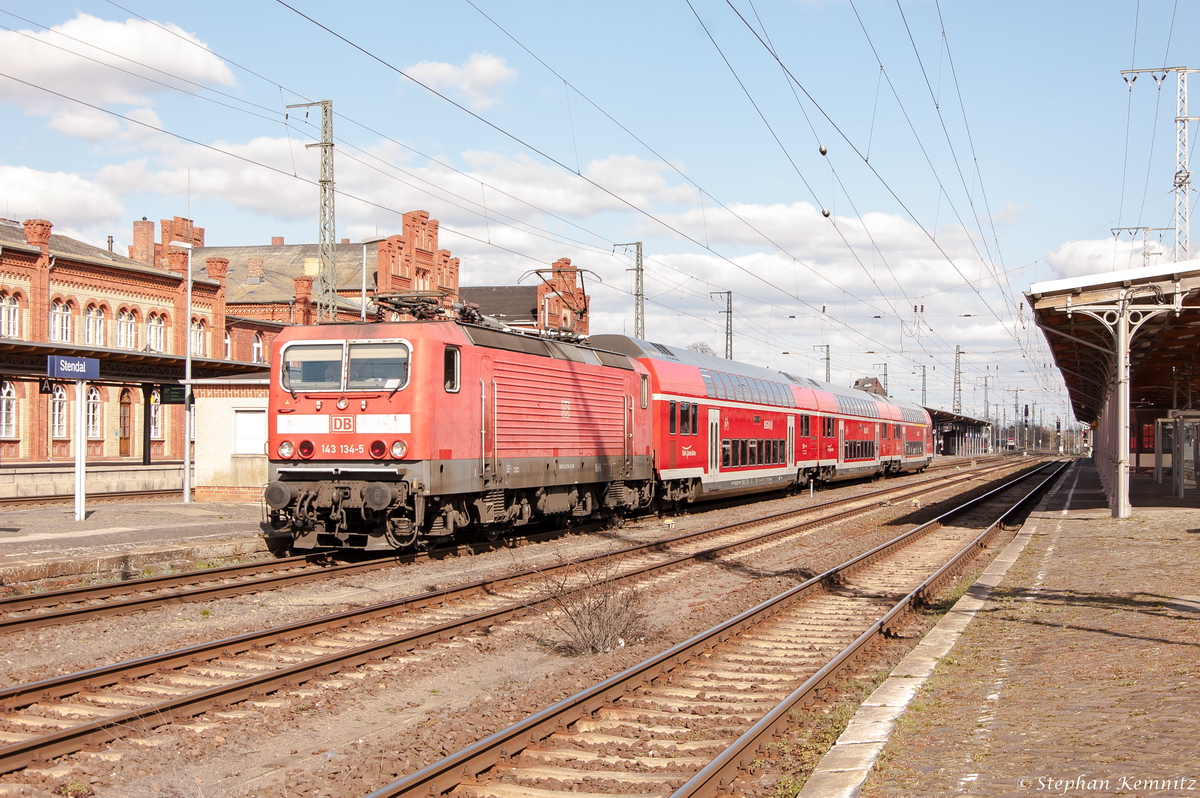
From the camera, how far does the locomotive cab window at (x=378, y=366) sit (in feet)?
47.2

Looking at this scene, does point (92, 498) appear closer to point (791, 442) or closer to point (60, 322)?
point (60, 322)

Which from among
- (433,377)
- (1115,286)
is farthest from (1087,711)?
(1115,286)

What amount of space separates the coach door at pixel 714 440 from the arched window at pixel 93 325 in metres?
31.2

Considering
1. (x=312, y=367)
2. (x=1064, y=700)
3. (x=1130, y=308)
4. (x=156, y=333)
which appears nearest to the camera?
(x=1064, y=700)

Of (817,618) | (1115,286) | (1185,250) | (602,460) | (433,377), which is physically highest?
(1185,250)

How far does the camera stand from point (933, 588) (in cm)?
1369

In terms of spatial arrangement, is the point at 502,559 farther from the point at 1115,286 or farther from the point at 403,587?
the point at 1115,286

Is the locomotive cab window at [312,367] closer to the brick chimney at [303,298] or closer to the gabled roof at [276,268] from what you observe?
the brick chimney at [303,298]

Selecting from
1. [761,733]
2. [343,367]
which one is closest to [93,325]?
[343,367]

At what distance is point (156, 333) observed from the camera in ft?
159

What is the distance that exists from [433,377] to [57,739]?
8.41 m

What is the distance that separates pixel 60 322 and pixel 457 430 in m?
35.8

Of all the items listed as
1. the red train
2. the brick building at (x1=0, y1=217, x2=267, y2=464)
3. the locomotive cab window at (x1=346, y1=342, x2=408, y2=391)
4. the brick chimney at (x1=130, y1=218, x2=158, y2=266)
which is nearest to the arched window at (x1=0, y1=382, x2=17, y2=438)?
the brick building at (x1=0, y1=217, x2=267, y2=464)

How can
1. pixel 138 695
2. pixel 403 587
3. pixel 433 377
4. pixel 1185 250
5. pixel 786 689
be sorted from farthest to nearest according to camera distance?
1. pixel 1185 250
2. pixel 433 377
3. pixel 403 587
4. pixel 786 689
5. pixel 138 695
